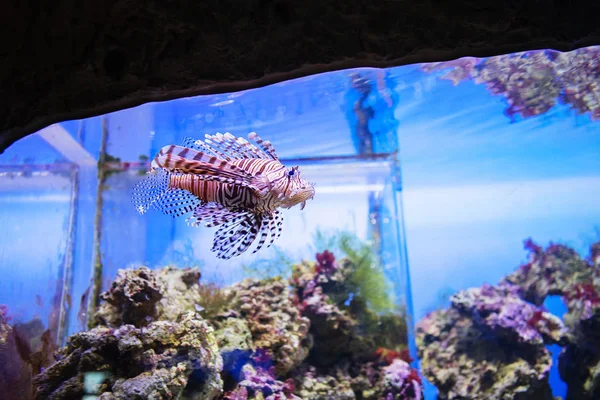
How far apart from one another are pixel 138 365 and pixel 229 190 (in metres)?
1.82

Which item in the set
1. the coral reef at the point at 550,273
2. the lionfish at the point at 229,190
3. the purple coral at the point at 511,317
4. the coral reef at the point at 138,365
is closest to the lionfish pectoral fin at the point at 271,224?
the lionfish at the point at 229,190

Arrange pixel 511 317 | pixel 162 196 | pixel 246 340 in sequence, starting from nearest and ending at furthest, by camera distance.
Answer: pixel 162 196 → pixel 246 340 → pixel 511 317

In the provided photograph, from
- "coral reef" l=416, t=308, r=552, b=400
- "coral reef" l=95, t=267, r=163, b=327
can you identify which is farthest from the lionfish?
"coral reef" l=416, t=308, r=552, b=400

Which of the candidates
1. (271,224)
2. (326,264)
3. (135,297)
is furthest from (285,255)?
(271,224)

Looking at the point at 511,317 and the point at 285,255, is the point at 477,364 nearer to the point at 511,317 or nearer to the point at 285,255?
the point at 511,317

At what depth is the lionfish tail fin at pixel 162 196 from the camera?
3.32m

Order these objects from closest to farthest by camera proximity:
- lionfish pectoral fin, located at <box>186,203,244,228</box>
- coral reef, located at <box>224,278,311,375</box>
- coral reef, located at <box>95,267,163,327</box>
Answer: lionfish pectoral fin, located at <box>186,203,244,228</box>
coral reef, located at <box>95,267,163,327</box>
coral reef, located at <box>224,278,311,375</box>

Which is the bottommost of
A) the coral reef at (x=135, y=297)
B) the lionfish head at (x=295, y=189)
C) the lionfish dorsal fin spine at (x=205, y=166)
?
the coral reef at (x=135, y=297)

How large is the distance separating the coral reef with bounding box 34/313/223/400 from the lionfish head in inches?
70.4

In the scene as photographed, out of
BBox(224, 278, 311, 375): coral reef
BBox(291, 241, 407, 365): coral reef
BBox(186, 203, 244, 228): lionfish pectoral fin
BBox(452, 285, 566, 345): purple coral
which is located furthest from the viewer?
BBox(452, 285, 566, 345): purple coral

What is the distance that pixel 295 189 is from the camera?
2.87m

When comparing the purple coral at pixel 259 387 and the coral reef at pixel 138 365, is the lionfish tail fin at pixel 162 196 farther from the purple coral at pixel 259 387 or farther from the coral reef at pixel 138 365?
the purple coral at pixel 259 387

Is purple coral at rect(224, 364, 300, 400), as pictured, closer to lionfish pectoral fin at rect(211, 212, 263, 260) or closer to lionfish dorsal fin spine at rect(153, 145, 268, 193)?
lionfish pectoral fin at rect(211, 212, 263, 260)

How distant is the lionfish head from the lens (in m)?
2.87
